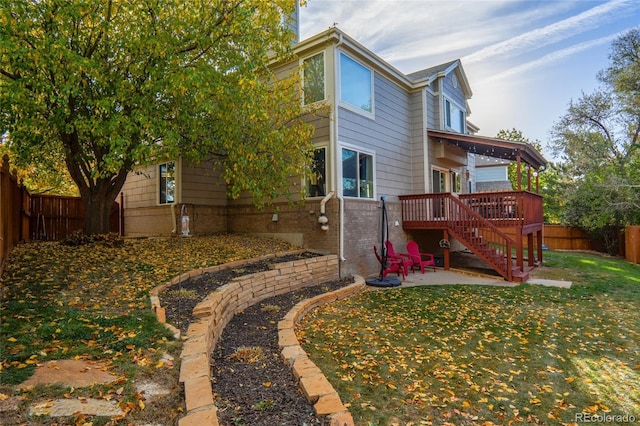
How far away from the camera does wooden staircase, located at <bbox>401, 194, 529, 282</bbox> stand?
9562mm

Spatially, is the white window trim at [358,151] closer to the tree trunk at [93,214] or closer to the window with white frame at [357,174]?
the window with white frame at [357,174]

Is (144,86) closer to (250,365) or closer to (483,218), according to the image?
(250,365)

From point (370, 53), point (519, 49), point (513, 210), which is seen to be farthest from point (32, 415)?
point (519, 49)

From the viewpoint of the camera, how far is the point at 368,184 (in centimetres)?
1044

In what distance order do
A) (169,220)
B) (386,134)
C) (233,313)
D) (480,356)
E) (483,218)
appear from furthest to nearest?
(169,220), (386,134), (483,218), (233,313), (480,356)

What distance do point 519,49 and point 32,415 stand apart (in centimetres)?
1564

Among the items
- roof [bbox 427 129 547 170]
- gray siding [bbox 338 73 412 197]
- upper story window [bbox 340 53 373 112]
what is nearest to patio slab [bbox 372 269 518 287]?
gray siding [bbox 338 73 412 197]

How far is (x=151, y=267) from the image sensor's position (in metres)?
6.62

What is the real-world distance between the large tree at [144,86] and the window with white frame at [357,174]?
1.61 m

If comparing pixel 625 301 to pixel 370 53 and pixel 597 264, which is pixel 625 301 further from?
pixel 370 53

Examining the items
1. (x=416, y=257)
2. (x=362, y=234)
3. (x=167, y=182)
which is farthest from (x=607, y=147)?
(x=167, y=182)

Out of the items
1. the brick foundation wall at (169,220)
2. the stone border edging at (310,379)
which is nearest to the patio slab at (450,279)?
the stone border edging at (310,379)

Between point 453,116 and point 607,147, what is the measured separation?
1054cm

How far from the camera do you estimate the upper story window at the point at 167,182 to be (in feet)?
39.0
